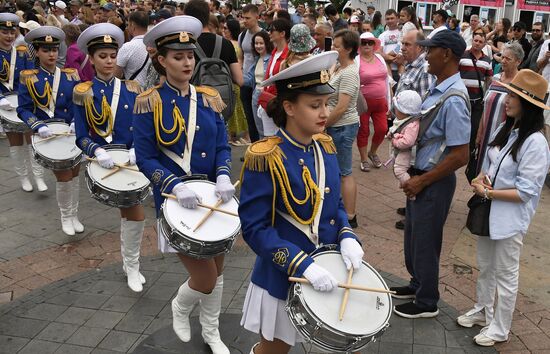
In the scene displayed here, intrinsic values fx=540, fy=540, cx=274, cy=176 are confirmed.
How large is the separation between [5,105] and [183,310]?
4349mm

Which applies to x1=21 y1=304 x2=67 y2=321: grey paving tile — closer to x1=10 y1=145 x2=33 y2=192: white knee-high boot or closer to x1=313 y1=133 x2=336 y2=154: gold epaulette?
x1=313 y1=133 x2=336 y2=154: gold epaulette

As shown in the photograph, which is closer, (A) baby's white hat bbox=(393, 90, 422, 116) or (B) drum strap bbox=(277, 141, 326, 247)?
(B) drum strap bbox=(277, 141, 326, 247)

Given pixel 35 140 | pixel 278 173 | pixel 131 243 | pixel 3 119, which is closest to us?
pixel 278 173

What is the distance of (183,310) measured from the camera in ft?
12.3

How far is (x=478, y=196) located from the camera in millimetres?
3979

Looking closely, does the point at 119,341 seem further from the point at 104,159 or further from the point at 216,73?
the point at 216,73

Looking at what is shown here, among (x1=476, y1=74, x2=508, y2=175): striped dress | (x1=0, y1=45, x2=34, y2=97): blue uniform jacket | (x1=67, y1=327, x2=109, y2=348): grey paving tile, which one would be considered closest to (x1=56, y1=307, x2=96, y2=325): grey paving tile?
(x1=67, y1=327, x2=109, y2=348): grey paving tile

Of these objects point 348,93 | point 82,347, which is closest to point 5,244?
point 82,347

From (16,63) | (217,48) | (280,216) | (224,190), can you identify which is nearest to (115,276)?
(224,190)

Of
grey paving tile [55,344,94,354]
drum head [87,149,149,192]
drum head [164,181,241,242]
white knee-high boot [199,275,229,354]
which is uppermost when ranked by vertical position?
drum head [164,181,241,242]

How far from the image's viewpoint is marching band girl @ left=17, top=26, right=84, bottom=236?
18.7ft

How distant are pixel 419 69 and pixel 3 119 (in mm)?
5077

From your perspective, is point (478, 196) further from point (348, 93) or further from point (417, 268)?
point (348, 93)

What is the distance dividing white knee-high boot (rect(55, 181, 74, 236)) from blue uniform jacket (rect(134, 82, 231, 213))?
Result: 7.85ft
